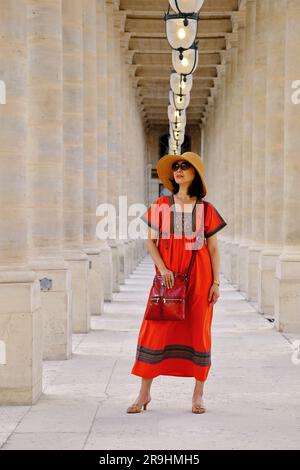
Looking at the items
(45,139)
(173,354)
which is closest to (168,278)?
(173,354)

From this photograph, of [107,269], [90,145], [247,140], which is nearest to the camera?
[90,145]

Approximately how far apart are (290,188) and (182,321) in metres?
7.21

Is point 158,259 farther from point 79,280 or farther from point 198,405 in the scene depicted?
point 79,280

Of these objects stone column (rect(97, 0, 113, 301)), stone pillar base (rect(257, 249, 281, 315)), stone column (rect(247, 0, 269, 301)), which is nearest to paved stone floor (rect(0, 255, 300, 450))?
stone pillar base (rect(257, 249, 281, 315))

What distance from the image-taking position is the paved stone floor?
7.21 meters

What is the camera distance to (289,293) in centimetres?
1434

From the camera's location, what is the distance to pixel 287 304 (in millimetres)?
14336

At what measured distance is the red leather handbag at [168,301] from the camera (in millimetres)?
8086

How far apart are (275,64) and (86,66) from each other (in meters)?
3.33

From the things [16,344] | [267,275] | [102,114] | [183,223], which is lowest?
[16,344]

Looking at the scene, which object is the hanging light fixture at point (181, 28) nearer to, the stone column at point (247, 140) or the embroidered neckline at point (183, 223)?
the embroidered neckline at point (183, 223)

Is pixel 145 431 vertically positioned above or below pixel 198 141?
below
